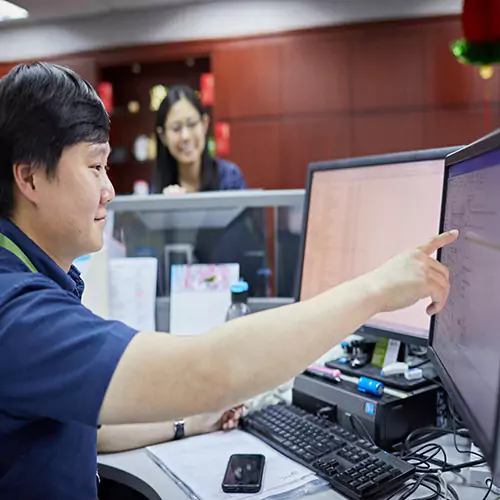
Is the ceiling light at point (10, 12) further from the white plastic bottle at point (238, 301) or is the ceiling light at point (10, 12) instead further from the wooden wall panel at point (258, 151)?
the white plastic bottle at point (238, 301)

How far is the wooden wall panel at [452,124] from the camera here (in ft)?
13.5

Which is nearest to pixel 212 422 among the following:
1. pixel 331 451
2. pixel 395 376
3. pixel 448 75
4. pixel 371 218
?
pixel 331 451

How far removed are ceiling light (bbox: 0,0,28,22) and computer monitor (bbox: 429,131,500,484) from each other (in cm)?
462

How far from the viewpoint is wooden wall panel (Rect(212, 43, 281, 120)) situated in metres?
4.42

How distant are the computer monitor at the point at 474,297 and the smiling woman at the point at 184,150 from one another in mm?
1724

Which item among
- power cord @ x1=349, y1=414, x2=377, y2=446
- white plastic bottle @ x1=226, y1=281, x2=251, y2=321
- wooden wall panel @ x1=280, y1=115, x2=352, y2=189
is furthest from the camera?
wooden wall panel @ x1=280, y1=115, x2=352, y2=189

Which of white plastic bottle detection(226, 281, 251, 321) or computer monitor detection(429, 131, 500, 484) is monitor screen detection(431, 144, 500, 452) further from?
white plastic bottle detection(226, 281, 251, 321)

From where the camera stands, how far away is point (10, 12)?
465 cm

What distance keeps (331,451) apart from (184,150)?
5.98 feet

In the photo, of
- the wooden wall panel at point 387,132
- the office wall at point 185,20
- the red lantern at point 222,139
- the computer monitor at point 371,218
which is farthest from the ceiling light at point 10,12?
the computer monitor at point 371,218

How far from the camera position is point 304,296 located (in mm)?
1307

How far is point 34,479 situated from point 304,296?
2.46 feet

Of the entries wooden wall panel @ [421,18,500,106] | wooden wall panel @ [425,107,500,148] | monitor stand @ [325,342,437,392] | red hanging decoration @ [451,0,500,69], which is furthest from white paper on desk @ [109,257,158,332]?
wooden wall panel @ [421,18,500,106]

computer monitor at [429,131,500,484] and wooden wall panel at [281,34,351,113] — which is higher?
wooden wall panel at [281,34,351,113]
